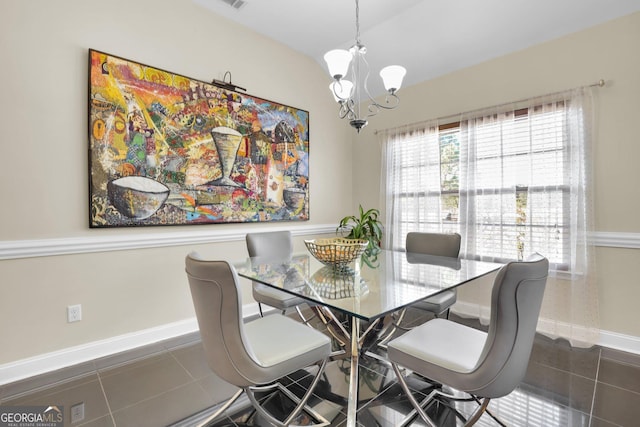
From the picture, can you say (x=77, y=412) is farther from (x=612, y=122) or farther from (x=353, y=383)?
(x=612, y=122)

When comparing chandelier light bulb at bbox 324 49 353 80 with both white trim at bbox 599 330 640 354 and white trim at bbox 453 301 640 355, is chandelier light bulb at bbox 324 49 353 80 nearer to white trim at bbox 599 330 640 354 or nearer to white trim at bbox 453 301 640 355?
white trim at bbox 453 301 640 355

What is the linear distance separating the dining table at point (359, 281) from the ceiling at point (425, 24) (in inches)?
86.7

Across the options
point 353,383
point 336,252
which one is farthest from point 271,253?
point 353,383

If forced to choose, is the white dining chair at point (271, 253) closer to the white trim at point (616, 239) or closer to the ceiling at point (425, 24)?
the ceiling at point (425, 24)

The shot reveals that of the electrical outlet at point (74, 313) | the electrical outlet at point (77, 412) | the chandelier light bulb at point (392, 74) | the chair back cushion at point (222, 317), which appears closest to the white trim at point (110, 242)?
the electrical outlet at point (74, 313)

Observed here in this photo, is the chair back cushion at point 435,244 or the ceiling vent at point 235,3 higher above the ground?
the ceiling vent at point 235,3

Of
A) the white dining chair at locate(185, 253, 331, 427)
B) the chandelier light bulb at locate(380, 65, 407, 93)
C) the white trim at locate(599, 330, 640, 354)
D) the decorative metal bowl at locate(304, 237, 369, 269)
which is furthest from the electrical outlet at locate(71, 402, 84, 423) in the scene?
the white trim at locate(599, 330, 640, 354)

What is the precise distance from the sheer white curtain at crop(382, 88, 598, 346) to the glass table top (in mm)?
1018

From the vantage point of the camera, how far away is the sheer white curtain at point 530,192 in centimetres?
260

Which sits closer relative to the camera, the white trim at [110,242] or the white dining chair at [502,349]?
the white dining chair at [502,349]

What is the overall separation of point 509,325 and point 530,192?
85.4 inches

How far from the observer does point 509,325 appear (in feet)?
3.92

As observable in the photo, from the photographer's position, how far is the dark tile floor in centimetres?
168

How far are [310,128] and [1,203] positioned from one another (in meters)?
2.89
